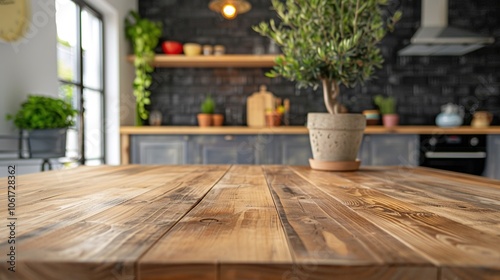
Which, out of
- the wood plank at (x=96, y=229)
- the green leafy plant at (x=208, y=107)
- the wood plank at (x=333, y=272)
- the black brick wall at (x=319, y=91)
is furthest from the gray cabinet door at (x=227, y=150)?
the wood plank at (x=333, y=272)

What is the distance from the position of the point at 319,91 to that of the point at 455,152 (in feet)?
5.05

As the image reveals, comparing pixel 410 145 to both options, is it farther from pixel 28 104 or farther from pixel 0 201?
pixel 0 201

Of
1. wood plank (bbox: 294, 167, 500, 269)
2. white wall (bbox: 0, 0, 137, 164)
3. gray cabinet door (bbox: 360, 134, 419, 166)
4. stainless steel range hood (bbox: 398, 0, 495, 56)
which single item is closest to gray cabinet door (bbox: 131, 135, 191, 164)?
white wall (bbox: 0, 0, 137, 164)

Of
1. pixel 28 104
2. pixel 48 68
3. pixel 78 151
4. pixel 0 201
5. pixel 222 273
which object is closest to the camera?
pixel 222 273

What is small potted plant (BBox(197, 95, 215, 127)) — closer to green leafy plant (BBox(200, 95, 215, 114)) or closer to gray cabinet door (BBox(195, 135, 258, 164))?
green leafy plant (BBox(200, 95, 215, 114))

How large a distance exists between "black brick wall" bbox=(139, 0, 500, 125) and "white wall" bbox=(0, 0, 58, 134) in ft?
5.63

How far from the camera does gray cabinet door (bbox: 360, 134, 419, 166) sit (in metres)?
3.40

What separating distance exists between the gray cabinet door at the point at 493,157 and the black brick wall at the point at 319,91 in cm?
63

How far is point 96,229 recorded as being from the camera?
47cm

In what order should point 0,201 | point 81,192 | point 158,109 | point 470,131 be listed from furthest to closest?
point 158,109, point 470,131, point 81,192, point 0,201

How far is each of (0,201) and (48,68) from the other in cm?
194

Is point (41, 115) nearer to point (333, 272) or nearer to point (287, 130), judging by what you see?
point (333, 272)

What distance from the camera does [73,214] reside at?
56 cm

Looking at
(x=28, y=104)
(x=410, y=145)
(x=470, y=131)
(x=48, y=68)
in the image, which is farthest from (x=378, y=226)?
(x=470, y=131)
